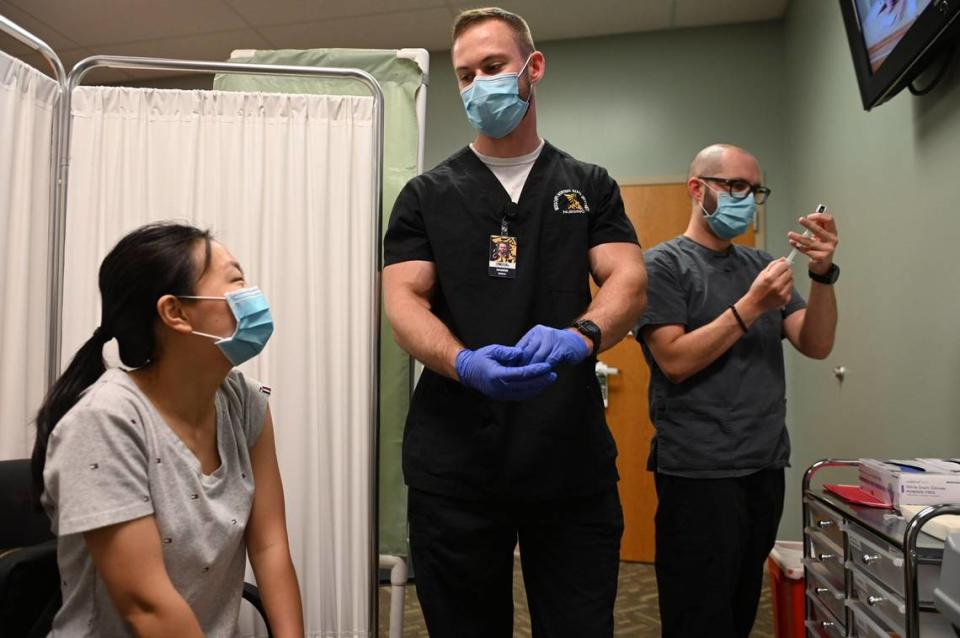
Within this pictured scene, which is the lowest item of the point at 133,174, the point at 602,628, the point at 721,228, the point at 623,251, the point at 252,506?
the point at 602,628

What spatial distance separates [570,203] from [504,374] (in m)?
0.44

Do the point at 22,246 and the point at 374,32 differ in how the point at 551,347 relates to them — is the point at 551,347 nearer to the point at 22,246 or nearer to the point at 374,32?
the point at 22,246

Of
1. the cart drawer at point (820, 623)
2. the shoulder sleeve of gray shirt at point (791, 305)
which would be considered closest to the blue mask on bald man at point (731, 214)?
the shoulder sleeve of gray shirt at point (791, 305)

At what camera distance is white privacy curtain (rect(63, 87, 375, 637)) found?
1698mm

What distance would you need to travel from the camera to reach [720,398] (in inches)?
59.4

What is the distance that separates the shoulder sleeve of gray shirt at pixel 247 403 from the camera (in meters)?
1.20

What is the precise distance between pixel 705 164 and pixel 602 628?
1163mm

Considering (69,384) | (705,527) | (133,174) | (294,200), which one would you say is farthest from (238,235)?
(705,527)

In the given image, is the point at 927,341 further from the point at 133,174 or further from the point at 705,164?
the point at 133,174

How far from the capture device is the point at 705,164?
1.69 m

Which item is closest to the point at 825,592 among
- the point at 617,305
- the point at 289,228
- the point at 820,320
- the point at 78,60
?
the point at 820,320

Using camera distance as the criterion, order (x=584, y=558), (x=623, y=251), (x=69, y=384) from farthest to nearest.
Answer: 1. (x=623, y=251)
2. (x=584, y=558)
3. (x=69, y=384)

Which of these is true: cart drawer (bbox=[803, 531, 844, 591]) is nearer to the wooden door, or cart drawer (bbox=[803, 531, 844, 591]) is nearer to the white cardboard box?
the white cardboard box

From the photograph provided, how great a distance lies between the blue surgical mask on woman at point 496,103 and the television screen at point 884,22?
918 millimetres
